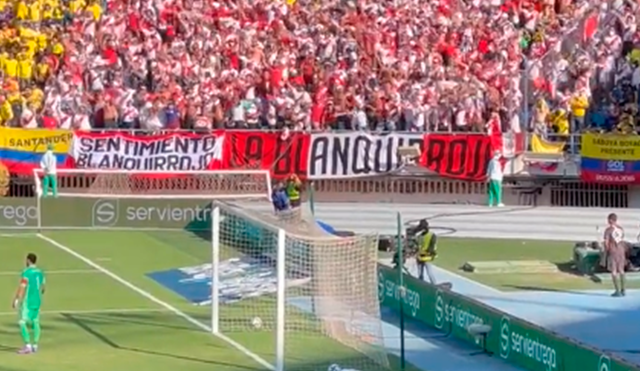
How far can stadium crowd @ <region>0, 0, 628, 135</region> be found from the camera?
41.2 metres

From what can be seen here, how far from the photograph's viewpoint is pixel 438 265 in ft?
110

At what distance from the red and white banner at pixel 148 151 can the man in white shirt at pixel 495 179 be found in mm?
6938

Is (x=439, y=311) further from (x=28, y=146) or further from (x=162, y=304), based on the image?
(x=28, y=146)

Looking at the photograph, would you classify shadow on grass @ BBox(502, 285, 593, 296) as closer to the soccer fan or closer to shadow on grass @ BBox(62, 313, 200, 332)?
the soccer fan

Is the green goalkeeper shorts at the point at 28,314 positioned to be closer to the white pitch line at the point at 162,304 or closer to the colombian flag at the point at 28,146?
the white pitch line at the point at 162,304

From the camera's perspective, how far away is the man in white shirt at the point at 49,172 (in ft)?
131

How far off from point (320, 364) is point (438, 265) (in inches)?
427

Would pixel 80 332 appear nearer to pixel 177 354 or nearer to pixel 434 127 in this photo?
pixel 177 354

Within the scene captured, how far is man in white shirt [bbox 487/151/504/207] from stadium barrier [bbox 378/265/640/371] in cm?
1140

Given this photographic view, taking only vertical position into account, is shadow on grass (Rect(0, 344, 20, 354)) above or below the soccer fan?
below

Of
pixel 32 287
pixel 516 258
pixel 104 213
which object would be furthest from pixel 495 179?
pixel 32 287

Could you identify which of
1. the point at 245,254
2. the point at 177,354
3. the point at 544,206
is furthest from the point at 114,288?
the point at 544,206

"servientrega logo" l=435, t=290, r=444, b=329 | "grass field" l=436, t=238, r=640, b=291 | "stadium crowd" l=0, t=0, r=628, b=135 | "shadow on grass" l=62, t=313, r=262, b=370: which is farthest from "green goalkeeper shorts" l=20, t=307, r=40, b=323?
"stadium crowd" l=0, t=0, r=628, b=135

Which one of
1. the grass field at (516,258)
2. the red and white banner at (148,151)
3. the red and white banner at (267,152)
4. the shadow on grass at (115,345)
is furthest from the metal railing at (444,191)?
the shadow on grass at (115,345)
